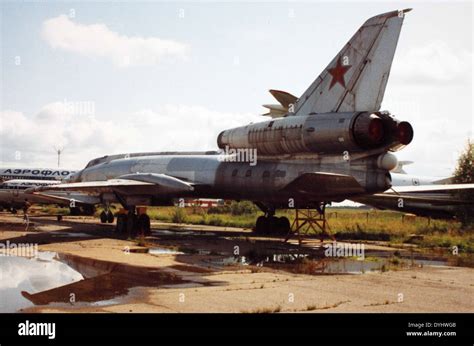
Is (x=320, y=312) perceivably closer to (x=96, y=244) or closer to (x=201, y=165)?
(x=96, y=244)

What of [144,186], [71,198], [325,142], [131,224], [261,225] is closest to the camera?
[325,142]

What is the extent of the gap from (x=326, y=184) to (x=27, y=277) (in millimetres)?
9221

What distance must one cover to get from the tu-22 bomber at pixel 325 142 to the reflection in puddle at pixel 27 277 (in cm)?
725

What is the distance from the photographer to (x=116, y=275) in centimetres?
1154

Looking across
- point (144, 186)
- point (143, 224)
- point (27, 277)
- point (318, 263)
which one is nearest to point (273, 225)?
point (143, 224)

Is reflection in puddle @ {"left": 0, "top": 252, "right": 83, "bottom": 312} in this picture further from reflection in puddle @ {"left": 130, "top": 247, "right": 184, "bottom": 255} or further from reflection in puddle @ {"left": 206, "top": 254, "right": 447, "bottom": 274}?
reflection in puddle @ {"left": 206, "top": 254, "right": 447, "bottom": 274}

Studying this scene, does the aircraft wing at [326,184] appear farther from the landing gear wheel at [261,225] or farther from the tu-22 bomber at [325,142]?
the landing gear wheel at [261,225]

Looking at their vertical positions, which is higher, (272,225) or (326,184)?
(326,184)

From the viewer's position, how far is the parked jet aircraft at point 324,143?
1566 centimetres

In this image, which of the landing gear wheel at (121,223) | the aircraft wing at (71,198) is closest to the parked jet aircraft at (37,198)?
the aircraft wing at (71,198)

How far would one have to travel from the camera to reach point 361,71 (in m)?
16.3

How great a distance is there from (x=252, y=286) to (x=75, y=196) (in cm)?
2959

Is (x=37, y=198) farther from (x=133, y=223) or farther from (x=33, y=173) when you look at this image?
(x=133, y=223)

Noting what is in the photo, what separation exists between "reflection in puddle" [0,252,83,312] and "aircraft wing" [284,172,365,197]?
7.68 metres
